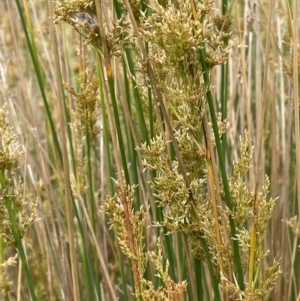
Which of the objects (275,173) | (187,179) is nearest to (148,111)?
(187,179)

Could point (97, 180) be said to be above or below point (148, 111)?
below

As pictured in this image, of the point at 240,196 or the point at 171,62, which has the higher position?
the point at 171,62

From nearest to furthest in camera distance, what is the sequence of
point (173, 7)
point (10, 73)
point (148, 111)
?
point (173, 7) < point (148, 111) < point (10, 73)

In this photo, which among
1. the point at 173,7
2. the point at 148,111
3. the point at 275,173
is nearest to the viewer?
the point at 173,7

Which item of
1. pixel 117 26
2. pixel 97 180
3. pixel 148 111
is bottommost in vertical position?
pixel 97 180

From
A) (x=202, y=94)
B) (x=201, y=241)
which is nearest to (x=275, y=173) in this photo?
(x=201, y=241)

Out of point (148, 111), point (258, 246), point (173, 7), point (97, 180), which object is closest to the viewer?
A: point (173, 7)

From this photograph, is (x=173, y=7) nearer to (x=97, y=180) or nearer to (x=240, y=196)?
(x=240, y=196)

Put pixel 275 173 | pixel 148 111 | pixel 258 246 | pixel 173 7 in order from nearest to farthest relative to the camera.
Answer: pixel 173 7 < pixel 258 246 < pixel 148 111 < pixel 275 173

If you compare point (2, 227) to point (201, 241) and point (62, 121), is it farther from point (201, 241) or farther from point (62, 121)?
point (201, 241)

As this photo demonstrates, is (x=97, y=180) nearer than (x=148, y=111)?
No
